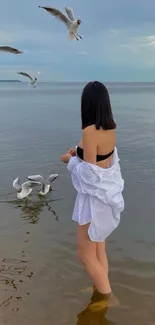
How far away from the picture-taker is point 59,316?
5.23 m

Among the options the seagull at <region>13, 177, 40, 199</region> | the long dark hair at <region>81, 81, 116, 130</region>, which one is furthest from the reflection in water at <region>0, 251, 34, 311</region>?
the seagull at <region>13, 177, 40, 199</region>

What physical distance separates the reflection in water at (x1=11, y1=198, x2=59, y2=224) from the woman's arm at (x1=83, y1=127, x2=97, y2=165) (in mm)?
4044

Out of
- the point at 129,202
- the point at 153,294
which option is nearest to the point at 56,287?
the point at 153,294

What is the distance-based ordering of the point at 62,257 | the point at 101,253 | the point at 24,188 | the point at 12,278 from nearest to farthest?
the point at 101,253, the point at 12,278, the point at 62,257, the point at 24,188

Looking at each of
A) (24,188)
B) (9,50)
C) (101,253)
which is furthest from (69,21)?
(101,253)

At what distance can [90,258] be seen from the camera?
5.15 metres

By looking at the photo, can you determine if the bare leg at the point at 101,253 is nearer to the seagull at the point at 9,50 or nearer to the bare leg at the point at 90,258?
the bare leg at the point at 90,258

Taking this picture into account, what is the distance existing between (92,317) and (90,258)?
2.32ft

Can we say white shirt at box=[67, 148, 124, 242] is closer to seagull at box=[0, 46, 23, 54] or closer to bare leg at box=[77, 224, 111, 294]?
bare leg at box=[77, 224, 111, 294]

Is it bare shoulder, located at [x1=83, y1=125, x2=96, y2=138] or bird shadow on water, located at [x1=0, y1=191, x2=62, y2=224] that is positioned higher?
bare shoulder, located at [x1=83, y1=125, x2=96, y2=138]

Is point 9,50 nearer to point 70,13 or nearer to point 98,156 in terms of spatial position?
point 70,13

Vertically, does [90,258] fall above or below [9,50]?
below

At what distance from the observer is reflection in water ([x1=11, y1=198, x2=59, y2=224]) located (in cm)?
876

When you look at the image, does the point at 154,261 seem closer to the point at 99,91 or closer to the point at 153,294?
the point at 153,294
